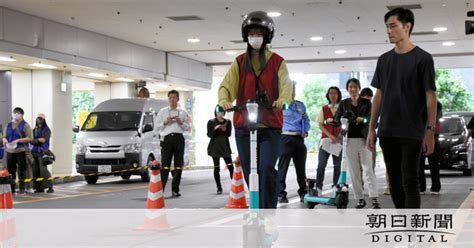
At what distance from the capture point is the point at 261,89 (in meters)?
6.39

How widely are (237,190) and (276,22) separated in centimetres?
1218

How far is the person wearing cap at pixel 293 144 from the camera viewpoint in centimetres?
1202


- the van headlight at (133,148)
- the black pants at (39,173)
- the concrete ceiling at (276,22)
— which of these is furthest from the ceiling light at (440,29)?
the black pants at (39,173)

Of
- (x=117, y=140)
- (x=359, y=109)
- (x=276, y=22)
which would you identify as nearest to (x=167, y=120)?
(x=359, y=109)

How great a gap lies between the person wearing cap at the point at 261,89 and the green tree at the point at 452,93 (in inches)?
1513

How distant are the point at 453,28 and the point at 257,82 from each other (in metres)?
19.9

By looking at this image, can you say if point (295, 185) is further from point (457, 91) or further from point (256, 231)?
point (457, 91)

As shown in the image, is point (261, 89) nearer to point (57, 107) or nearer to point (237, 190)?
point (237, 190)

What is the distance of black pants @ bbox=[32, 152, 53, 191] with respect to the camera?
1670 centimetres

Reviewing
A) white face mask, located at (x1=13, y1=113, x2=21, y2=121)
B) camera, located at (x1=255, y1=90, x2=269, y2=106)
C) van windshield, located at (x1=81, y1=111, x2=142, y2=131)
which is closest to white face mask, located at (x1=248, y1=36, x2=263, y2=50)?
camera, located at (x1=255, y1=90, x2=269, y2=106)

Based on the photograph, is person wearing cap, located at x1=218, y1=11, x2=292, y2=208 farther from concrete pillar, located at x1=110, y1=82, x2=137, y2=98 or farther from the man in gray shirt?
concrete pillar, located at x1=110, y1=82, x2=137, y2=98

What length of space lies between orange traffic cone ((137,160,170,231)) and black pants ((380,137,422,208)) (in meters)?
3.31

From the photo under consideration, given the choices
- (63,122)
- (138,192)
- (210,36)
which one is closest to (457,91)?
(210,36)

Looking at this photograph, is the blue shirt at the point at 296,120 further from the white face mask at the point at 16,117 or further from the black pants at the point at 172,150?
the white face mask at the point at 16,117
